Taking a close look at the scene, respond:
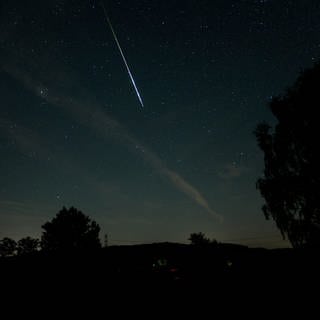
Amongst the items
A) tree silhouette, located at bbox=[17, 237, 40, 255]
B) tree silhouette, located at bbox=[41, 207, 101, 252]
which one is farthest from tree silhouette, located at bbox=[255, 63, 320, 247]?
tree silhouette, located at bbox=[17, 237, 40, 255]

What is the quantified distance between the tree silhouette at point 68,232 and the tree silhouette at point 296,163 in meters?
27.2

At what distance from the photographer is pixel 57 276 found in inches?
381

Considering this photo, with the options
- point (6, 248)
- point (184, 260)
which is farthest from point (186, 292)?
point (6, 248)

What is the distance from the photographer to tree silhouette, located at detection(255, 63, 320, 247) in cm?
1359

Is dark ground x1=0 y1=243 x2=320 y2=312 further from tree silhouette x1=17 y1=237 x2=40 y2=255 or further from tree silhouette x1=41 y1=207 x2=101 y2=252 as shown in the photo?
tree silhouette x1=17 y1=237 x2=40 y2=255

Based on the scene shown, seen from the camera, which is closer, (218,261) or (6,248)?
(218,261)

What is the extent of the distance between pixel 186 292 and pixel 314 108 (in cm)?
1081

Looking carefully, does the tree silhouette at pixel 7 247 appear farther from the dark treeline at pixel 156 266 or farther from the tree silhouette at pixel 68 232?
the dark treeline at pixel 156 266

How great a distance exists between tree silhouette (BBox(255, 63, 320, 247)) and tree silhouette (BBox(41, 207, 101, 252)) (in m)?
27.2

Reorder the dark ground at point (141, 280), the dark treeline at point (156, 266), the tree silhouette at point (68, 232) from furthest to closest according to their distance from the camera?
the tree silhouette at point (68, 232), the dark treeline at point (156, 266), the dark ground at point (141, 280)

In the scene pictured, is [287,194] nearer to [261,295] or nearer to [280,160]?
[280,160]

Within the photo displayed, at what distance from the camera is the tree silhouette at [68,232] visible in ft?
116

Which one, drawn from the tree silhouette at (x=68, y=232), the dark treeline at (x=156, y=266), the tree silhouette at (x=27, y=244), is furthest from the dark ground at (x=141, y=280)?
the tree silhouette at (x=27, y=244)

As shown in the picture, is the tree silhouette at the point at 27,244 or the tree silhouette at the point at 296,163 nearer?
the tree silhouette at the point at 296,163
